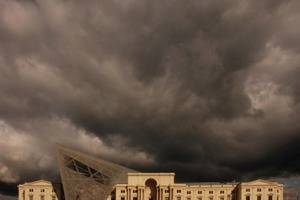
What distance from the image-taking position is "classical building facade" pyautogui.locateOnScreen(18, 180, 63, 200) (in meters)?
142

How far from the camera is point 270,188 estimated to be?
127 m

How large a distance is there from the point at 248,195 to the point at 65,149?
64055 millimetres

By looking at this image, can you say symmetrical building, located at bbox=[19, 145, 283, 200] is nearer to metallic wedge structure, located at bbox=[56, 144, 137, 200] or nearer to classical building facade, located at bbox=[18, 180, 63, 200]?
metallic wedge structure, located at bbox=[56, 144, 137, 200]

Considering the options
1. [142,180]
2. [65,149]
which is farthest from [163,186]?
[65,149]

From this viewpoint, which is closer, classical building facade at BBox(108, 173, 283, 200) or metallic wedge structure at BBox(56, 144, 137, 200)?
metallic wedge structure at BBox(56, 144, 137, 200)

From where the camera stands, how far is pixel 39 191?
5625 inches

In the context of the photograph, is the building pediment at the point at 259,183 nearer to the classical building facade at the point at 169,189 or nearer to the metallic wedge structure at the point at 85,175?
the classical building facade at the point at 169,189

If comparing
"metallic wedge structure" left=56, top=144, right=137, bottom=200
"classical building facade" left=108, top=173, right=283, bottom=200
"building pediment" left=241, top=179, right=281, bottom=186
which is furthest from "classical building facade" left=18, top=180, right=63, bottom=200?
"building pediment" left=241, top=179, right=281, bottom=186

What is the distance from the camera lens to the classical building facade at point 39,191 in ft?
468

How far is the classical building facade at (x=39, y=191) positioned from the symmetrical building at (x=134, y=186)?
16.0 m

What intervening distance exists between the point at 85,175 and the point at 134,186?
17.1 metres

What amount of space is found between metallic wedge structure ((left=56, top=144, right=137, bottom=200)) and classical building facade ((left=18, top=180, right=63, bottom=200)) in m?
15.9

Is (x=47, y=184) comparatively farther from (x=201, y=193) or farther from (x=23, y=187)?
(x=201, y=193)

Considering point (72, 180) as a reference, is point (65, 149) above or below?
above
